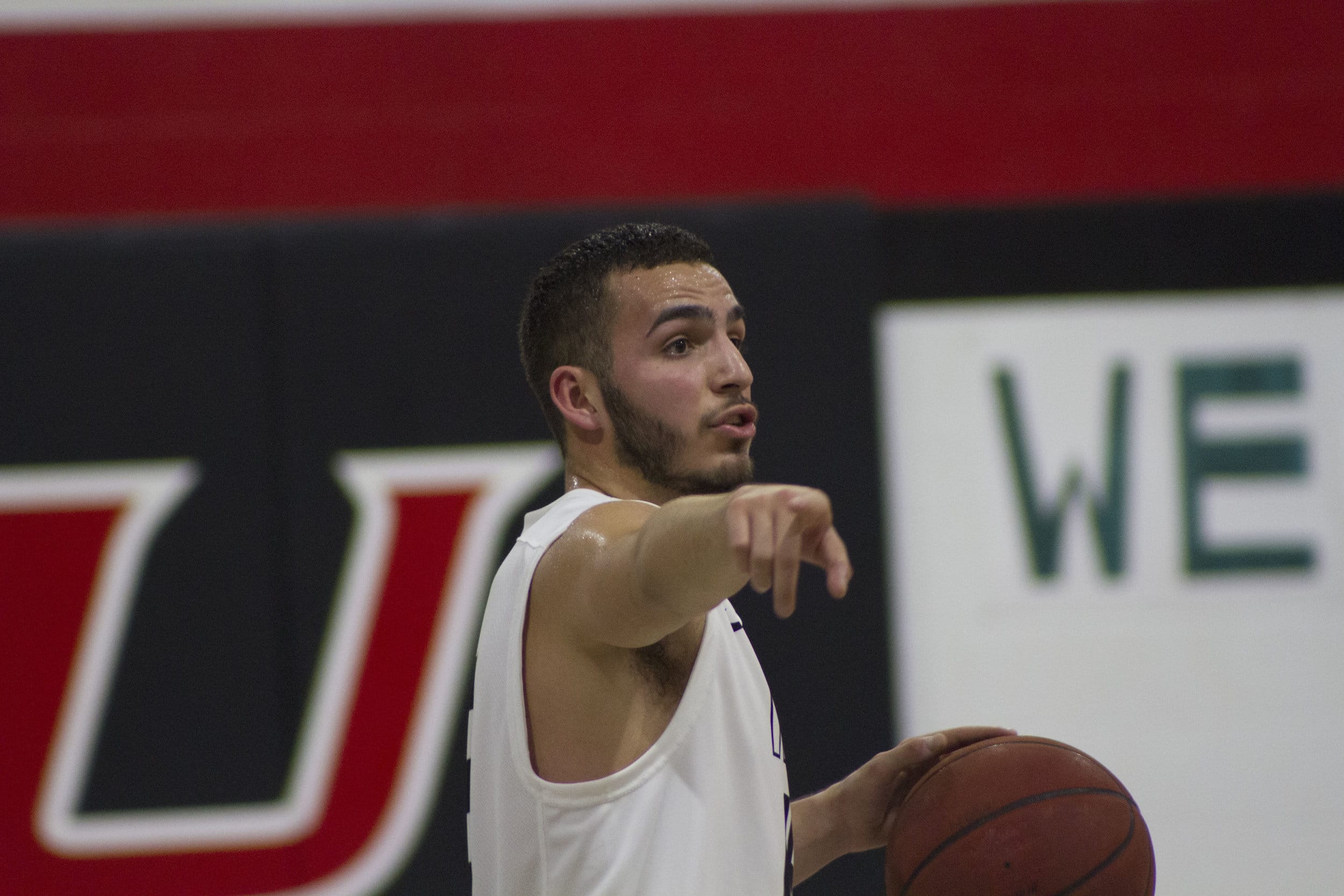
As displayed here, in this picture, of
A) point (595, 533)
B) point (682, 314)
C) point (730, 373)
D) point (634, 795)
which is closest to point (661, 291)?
point (682, 314)

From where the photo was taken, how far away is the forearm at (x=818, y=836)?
6.48ft

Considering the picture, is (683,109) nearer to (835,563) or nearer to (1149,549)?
(1149,549)

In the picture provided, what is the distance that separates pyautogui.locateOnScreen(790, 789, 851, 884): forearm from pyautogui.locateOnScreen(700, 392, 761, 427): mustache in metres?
0.63

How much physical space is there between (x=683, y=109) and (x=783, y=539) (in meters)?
3.02

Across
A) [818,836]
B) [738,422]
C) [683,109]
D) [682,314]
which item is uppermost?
[683,109]

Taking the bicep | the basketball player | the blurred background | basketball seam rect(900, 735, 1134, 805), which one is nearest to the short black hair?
the basketball player

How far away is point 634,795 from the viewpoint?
156 centimetres

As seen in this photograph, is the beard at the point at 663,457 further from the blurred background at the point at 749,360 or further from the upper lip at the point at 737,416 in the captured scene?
the blurred background at the point at 749,360

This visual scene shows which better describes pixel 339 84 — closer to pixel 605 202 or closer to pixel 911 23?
pixel 605 202

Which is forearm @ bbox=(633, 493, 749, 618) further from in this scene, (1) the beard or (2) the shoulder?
(1) the beard

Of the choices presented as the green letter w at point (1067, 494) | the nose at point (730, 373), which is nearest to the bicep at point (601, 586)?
the nose at point (730, 373)

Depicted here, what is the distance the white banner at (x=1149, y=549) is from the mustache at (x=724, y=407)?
6.78 ft

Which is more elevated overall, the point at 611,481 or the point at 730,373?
the point at 730,373

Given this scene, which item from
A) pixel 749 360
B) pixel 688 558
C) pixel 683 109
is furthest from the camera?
pixel 683 109
